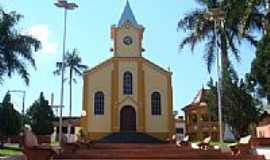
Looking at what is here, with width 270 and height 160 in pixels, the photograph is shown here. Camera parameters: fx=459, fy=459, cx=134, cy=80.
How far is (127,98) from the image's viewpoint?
134 feet

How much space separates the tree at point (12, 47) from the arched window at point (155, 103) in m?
16.9

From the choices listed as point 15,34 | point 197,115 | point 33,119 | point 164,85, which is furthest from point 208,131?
point 15,34

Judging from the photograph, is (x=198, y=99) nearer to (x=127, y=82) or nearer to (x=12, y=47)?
(x=127, y=82)

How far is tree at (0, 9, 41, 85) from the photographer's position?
23797mm

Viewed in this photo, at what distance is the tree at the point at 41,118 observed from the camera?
44594 mm

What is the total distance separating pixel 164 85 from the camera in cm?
4119

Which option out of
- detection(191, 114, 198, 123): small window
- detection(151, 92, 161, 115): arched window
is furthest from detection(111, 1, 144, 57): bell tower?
detection(191, 114, 198, 123): small window

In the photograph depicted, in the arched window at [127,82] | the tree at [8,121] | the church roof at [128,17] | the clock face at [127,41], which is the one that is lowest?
the tree at [8,121]

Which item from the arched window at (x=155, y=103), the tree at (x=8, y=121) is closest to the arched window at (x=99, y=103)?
the arched window at (x=155, y=103)

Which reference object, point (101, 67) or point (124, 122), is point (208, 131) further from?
point (101, 67)

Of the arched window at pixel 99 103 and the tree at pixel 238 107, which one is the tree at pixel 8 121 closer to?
the arched window at pixel 99 103

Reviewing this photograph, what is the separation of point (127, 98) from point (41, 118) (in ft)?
32.4

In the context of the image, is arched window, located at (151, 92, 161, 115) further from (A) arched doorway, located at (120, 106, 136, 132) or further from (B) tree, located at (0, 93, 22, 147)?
(B) tree, located at (0, 93, 22, 147)

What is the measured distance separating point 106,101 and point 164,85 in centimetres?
538
